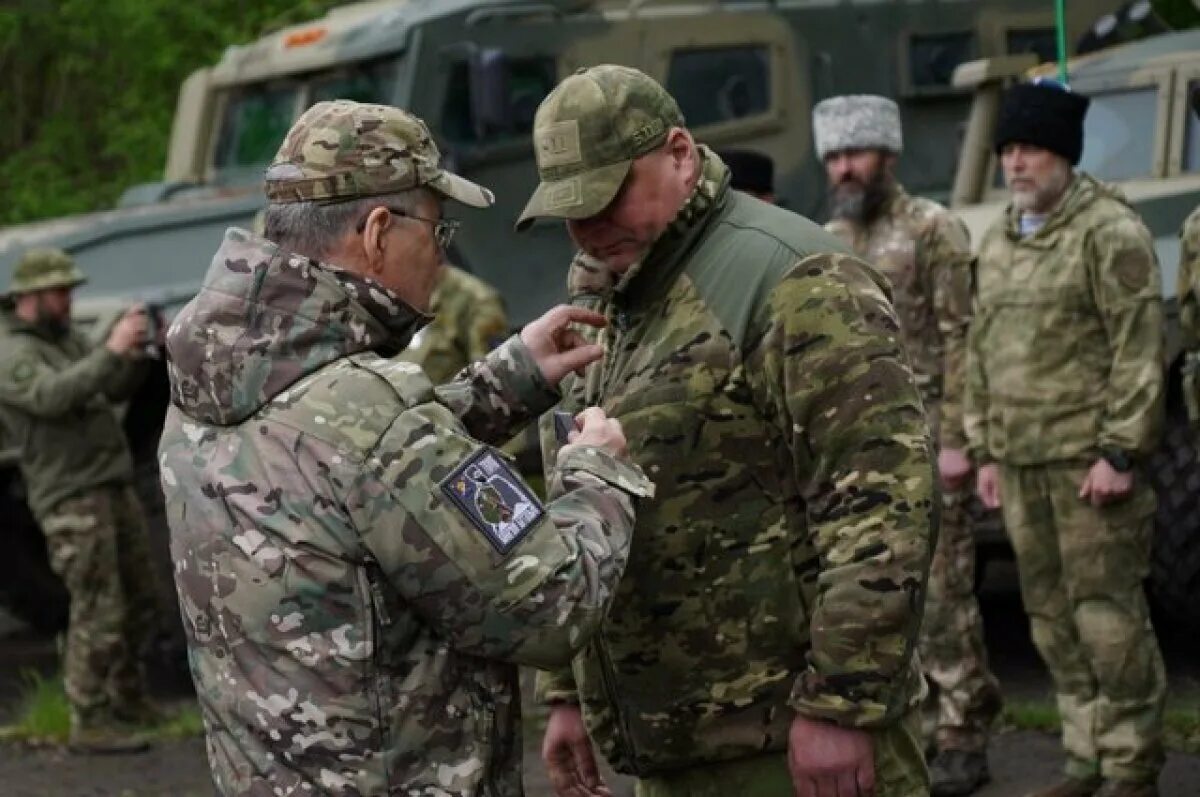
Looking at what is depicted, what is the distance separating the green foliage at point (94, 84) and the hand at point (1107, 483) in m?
9.03

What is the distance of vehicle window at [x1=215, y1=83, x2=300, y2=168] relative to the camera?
11016mm

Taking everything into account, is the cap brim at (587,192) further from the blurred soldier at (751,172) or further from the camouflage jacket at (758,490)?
the blurred soldier at (751,172)

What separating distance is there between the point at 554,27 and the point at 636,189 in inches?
263

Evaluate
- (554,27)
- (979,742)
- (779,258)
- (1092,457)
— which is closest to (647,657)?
(779,258)

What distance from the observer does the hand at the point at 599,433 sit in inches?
138

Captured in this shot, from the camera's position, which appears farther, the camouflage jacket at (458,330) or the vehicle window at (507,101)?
the vehicle window at (507,101)

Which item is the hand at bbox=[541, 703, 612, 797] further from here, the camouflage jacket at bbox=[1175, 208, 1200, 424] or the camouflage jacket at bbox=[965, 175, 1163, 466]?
the camouflage jacket at bbox=[1175, 208, 1200, 424]

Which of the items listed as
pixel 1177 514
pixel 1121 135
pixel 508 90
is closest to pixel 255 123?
pixel 508 90

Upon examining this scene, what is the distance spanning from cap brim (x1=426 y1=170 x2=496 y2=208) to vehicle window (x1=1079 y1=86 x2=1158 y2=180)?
5.34 metres

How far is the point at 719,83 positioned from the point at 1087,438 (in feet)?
14.8

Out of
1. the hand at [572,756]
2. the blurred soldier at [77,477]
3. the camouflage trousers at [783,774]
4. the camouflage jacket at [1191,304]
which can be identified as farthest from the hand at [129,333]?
the camouflage trousers at [783,774]

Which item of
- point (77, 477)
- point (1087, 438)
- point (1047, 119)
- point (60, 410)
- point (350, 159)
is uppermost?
point (350, 159)

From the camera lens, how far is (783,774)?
12.6 feet

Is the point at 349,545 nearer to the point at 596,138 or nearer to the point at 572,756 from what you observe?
the point at 596,138
